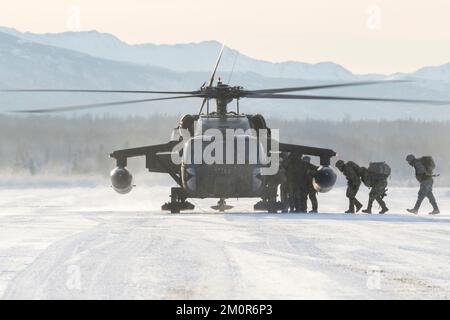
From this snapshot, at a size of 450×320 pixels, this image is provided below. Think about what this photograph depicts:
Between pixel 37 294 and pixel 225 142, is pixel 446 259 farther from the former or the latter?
pixel 225 142

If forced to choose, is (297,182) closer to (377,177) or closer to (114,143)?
(377,177)

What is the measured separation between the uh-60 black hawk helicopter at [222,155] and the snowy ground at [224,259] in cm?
378

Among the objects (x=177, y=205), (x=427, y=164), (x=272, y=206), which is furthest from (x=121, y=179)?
(x=427, y=164)

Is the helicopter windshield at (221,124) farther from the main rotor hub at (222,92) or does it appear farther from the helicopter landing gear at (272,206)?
the helicopter landing gear at (272,206)

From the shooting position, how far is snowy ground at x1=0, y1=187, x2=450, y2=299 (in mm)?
10383

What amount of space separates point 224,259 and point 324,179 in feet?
44.3

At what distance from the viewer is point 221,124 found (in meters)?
26.1

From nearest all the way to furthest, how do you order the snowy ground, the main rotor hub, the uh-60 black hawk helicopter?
the snowy ground
the uh-60 black hawk helicopter
the main rotor hub

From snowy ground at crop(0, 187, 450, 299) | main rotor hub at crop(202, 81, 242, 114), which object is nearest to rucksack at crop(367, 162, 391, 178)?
main rotor hub at crop(202, 81, 242, 114)

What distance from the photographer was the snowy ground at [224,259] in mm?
10383

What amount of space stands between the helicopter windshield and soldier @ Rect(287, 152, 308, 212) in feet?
5.75

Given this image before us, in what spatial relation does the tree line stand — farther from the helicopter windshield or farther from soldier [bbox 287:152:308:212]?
the helicopter windshield

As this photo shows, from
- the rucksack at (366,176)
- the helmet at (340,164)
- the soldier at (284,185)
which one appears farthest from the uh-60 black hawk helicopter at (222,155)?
the rucksack at (366,176)
